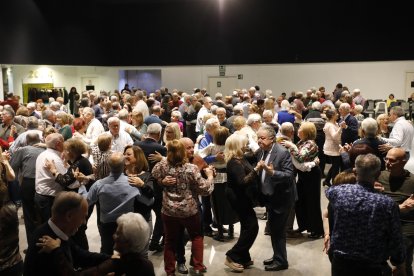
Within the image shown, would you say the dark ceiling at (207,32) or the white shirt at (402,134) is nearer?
the white shirt at (402,134)

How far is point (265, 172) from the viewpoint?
16.3 feet

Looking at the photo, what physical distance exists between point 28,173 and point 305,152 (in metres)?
3.28

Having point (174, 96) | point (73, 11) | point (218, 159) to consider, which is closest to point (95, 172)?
point (218, 159)

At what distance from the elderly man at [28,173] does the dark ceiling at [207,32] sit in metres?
9.62

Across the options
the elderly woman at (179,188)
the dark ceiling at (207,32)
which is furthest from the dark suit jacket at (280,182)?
the dark ceiling at (207,32)

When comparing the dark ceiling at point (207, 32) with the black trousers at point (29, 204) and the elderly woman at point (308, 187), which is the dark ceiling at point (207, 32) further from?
the elderly woman at point (308, 187)

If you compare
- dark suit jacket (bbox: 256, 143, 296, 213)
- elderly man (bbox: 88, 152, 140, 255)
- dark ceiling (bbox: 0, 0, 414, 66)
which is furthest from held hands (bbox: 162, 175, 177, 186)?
dark ceiling (bbox: 0, 0, 414, 66)

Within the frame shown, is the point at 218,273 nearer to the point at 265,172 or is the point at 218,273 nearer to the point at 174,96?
the point at 265,172

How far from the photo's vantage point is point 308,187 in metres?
5.98

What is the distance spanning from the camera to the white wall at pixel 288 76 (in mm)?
18250

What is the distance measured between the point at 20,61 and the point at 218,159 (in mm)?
10965

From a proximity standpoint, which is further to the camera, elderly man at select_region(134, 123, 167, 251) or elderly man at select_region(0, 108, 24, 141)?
elderly man at select_region(0, 108, 24, 141)

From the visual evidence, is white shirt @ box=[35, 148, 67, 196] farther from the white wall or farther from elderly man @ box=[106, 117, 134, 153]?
the white wall

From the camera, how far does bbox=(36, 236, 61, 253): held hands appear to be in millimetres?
2617
